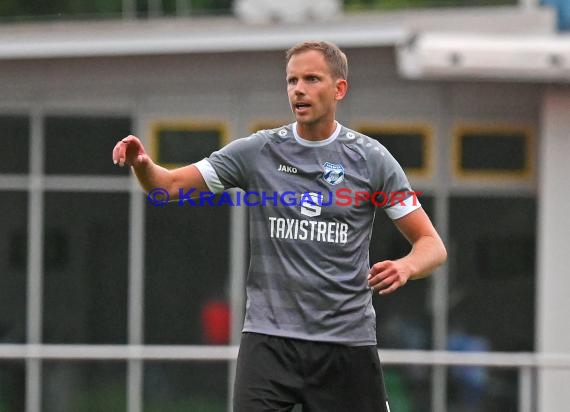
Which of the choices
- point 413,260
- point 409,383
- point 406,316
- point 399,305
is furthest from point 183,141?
point 413,260

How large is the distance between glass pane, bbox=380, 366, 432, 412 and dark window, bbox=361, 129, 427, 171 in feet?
16.4

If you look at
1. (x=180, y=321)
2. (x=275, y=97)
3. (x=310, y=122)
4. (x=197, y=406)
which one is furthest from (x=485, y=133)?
(x=310, y=122)

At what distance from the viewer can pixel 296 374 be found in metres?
5.50

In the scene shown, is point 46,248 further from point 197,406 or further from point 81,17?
point 197,406

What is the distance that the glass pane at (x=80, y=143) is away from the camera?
53.0ft

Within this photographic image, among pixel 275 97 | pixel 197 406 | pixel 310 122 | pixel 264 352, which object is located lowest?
pixel 197 406

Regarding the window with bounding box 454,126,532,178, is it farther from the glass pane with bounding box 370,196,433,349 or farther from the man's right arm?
the man's right arm

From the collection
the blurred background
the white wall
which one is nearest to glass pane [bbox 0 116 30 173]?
the blurred background

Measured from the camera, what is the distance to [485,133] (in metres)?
16.5

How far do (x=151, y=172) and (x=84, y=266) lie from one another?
11.0 meters

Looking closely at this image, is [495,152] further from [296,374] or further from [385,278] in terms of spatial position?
[385,278]

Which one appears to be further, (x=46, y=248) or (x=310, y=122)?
(x=46, y=248)

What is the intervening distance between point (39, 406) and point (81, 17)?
6583 millimetres

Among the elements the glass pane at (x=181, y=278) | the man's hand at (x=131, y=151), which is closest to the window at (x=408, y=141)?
the glass pane at (x=181, y=278)
